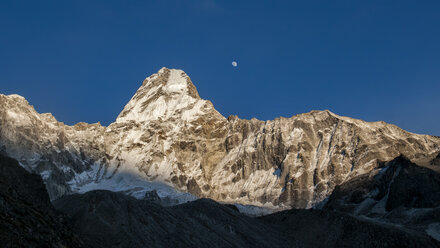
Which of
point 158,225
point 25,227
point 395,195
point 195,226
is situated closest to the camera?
point 25,227

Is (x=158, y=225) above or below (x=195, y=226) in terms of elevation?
below

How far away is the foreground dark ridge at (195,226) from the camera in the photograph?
62312 millimetres

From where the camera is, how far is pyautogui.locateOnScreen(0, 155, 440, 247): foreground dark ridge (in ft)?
204

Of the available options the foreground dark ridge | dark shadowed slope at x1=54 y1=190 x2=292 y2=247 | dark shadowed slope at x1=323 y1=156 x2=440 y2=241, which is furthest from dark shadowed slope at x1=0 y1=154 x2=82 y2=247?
dark shadowed slope at x1=323 y1=156 x2=440 y2=241

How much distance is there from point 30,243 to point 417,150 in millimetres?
195743

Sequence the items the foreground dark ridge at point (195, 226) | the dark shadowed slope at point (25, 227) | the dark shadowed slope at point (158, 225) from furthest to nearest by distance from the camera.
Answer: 1. the foreground dark ridge at point (195, 226)
2. the dark shadowed slope at point (158, 225)
3. the dark shadowed slope at point (25, 227)

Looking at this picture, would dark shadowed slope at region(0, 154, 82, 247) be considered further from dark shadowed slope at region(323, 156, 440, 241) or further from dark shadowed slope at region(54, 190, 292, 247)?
dark shadowed slope at region(323, 156, 440, 241)

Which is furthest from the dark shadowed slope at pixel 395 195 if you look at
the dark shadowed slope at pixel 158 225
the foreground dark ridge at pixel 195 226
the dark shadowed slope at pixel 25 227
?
the dark shadowed slope at pixel 25 227

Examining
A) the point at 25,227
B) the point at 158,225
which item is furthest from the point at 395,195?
the point at 25,227

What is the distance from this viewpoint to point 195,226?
73.1 meters

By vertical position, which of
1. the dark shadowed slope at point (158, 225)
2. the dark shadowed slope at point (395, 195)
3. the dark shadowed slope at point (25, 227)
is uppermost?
the dark shadowed slope at point (395, 195)

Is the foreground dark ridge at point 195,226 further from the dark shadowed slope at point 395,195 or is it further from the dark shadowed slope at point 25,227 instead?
the dark shadowed slope at point 25,227

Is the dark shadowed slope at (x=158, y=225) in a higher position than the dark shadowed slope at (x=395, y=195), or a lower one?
lower

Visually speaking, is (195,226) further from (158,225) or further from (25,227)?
(25,227)
